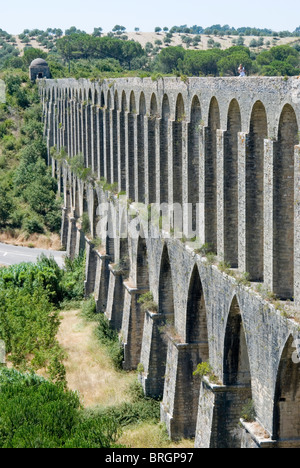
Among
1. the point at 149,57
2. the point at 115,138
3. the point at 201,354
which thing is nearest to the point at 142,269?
the point at 201,354

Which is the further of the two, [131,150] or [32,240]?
[32,240]

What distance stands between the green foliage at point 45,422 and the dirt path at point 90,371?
13.8 ft

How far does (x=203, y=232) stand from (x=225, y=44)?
11159 cm

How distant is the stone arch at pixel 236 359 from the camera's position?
68.5 ft

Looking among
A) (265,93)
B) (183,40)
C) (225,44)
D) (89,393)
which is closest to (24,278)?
(89,393)

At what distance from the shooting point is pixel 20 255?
170 ft

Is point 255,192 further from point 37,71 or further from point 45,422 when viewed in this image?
point 37,71

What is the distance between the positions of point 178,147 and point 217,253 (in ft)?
17.9

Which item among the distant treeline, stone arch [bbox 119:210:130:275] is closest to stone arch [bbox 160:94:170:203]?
the distant treeline

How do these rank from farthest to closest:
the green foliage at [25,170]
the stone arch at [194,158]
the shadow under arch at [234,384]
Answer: the green foliage at [25,170] → the stone arch at [194,158] → the shadow under arch at [234,384]

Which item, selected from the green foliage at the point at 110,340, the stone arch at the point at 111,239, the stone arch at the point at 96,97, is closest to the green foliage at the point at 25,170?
the stone arch at the point at 96,97

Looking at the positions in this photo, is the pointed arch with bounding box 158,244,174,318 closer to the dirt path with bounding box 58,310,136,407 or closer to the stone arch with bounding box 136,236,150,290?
the dirt path with bounding box 58,310,136,407

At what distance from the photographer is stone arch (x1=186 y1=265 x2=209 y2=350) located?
24.0 meters

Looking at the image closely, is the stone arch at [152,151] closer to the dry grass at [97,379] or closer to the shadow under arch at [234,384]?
the dry grass at [97,379]
